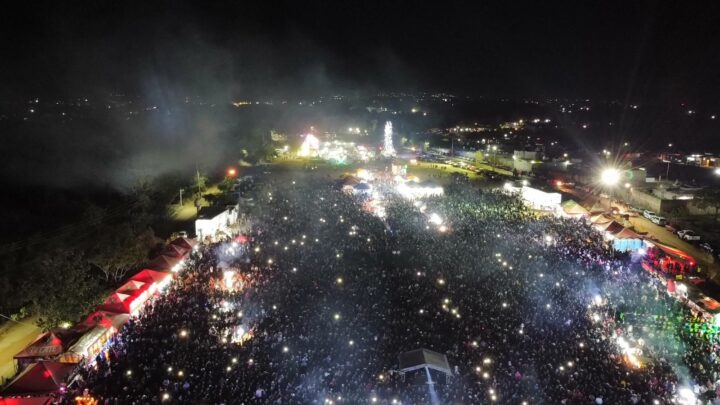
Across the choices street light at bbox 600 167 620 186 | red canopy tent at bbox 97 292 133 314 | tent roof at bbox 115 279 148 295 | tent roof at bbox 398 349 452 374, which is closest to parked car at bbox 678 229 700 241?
street light at bbox 600 167 620 186

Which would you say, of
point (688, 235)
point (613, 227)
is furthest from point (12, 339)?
point (688, 235)

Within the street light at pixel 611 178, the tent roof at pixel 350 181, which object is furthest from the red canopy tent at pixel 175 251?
the street light at pixel 611 178

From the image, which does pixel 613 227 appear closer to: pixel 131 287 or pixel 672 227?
pixel 672 227

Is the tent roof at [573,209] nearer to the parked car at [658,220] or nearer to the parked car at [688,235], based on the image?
the parked car at [658,220]

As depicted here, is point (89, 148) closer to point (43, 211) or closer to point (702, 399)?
point (43, 211)

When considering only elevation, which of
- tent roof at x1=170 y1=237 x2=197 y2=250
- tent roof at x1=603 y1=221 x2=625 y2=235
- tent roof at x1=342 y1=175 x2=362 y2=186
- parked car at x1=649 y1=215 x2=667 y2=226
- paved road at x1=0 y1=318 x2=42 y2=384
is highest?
tent roof at x1=170 y1=237 x2=197 y2=250

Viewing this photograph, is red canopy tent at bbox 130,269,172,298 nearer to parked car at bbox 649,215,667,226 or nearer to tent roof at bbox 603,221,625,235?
tent roof at bbox 603,221,625,235
